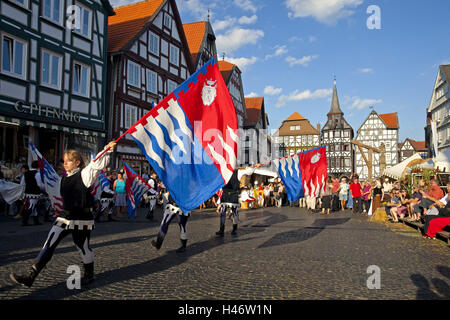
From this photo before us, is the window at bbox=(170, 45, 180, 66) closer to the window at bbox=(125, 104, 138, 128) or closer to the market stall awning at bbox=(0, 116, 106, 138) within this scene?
the window at bbox=(125, 104, 138, 128)

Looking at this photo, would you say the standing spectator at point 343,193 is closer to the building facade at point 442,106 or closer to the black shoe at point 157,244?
the black shoe at point 157,244

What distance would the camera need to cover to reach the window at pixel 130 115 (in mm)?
23594

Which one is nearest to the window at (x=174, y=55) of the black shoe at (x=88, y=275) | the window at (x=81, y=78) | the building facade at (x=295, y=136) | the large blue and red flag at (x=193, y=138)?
the window at (x=81, y=78)

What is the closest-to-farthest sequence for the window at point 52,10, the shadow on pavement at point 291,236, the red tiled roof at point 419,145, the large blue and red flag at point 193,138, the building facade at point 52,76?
the large blue and red flag at point 193,138, the shadow on pavement at point 291,236, the building facade at point 52,76, the window at point 52,10, the red tiled roof at point 419,145

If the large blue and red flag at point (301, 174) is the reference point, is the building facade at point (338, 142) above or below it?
above

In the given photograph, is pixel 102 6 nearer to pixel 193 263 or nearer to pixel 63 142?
pixel 63 142

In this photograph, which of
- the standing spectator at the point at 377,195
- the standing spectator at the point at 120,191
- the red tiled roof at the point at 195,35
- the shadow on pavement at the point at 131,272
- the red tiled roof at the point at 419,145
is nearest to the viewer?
the shadow on pavement at the point at 131,272

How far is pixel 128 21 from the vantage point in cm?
2602

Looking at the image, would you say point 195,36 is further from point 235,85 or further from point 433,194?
point 433,194

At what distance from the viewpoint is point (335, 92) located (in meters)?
79.6

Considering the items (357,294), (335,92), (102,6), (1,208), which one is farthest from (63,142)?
(335,92)

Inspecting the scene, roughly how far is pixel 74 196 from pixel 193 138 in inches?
90.1

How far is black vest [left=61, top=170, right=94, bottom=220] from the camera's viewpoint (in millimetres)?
4695

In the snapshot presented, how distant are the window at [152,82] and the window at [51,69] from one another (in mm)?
8161
